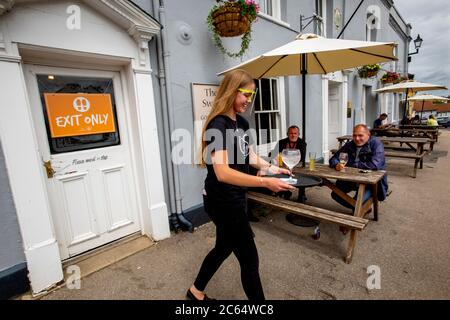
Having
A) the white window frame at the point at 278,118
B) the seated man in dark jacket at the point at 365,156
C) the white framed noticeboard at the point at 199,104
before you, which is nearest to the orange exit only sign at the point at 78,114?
the white framed noticeboard at the point at 199,104

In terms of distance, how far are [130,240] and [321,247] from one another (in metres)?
2.46

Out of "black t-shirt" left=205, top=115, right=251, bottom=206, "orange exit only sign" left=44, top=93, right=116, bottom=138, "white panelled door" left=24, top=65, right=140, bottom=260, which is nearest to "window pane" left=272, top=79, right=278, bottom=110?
"white panelled door" left=24, top=65, right=140, bottom=260

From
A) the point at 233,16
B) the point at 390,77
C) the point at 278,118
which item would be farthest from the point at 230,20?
the point at 390,77

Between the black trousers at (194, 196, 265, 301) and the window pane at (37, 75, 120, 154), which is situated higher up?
the window pane at (37, 75, 120, 154)

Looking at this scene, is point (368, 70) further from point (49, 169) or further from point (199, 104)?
point (49, 169)

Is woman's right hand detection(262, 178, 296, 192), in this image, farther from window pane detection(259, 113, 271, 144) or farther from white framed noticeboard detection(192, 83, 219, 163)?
window pane detection(259, 113, 271, 144)

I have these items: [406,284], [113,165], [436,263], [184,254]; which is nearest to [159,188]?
[113,165]

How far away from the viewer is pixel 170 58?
3027mm

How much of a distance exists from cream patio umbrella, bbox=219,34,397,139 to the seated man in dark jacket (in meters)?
0.76

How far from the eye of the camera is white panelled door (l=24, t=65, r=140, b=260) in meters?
2.43

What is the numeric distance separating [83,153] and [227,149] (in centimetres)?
203

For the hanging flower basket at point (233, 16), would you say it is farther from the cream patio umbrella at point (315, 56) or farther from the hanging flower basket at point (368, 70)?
the hanging flower basket at point (368, 70)

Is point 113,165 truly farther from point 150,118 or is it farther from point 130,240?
point 130,240

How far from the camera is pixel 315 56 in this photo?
3402 millimetres
